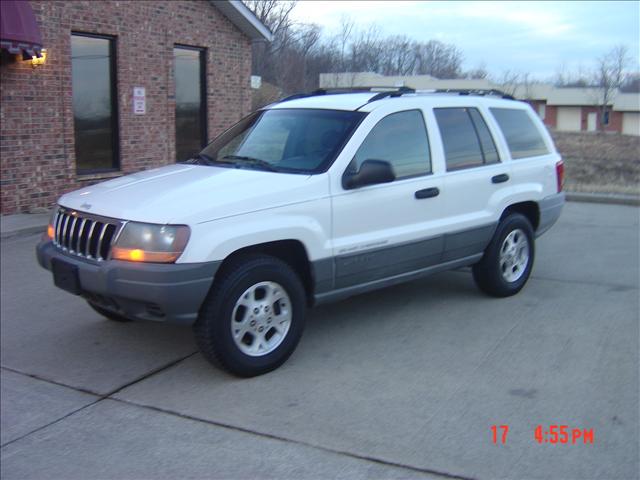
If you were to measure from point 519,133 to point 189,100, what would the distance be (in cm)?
907

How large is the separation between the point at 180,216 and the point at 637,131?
69.3 meters

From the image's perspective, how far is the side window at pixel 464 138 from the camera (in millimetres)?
6000

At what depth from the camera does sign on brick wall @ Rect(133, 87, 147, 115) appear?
508 inches

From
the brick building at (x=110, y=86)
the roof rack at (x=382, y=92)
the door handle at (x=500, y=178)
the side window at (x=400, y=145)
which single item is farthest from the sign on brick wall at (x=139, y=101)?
the door handle at (x=500, y=178)

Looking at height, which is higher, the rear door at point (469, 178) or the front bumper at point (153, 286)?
the rear door at point (469, 178)

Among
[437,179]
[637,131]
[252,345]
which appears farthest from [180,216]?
[637,131]

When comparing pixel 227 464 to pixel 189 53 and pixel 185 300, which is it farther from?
pixel 189 53

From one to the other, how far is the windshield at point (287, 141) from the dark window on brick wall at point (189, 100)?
335 inches

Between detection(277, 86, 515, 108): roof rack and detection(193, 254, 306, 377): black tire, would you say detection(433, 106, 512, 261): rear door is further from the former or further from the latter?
detection(193, 254, 306, 377): black tire

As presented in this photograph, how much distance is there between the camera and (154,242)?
14.1ft

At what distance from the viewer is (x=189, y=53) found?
46.6 feet

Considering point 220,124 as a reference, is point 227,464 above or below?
below

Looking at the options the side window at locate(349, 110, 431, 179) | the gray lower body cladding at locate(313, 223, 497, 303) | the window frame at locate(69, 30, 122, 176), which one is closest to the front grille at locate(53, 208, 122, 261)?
the gray lower body cladding at locate(313, 223, 497, 303)

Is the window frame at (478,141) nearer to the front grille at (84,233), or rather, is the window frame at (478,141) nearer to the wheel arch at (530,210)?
the wheel arch at (530,210)
